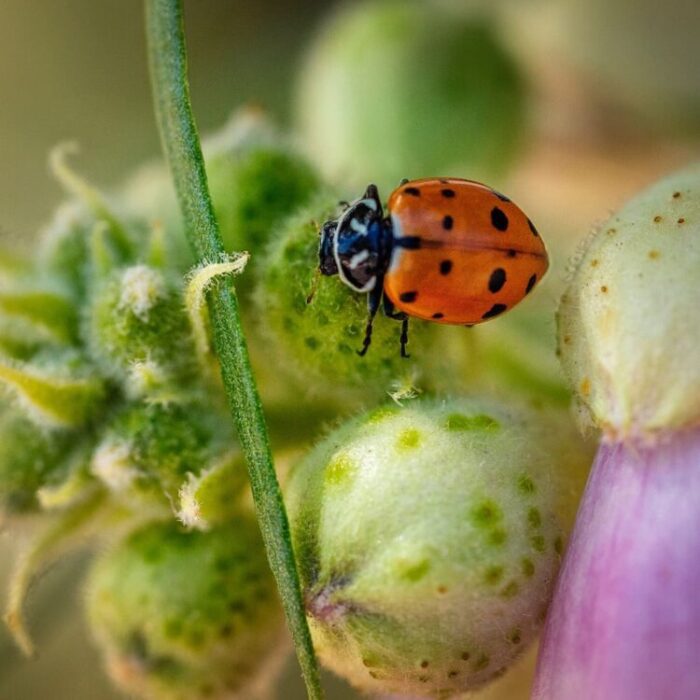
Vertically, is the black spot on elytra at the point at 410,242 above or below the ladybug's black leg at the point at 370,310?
above

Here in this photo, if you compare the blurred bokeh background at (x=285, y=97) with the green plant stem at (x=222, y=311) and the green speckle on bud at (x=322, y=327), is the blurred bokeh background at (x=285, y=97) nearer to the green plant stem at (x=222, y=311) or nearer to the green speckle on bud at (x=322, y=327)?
the green speckle on bud at (x=322, y=327)

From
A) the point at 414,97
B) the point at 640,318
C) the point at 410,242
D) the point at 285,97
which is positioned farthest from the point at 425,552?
the point at 285,97

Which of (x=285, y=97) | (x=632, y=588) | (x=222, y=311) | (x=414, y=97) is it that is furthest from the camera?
(x=285, y=97)

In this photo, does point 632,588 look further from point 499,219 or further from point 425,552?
point 499,219

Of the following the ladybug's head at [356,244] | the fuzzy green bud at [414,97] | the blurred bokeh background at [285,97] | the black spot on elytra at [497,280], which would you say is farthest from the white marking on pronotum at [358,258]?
the fuzzy green bud at [414,97]

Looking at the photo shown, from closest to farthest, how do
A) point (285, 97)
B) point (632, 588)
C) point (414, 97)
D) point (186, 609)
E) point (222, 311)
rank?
point (632, 588) → point (222, 311) → point (186, 609) → point (414, 97) → point (285, 97)

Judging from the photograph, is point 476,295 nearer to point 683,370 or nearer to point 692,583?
point 683,370

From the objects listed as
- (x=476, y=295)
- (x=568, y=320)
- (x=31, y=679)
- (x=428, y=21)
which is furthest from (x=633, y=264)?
(x=31, y=679)
